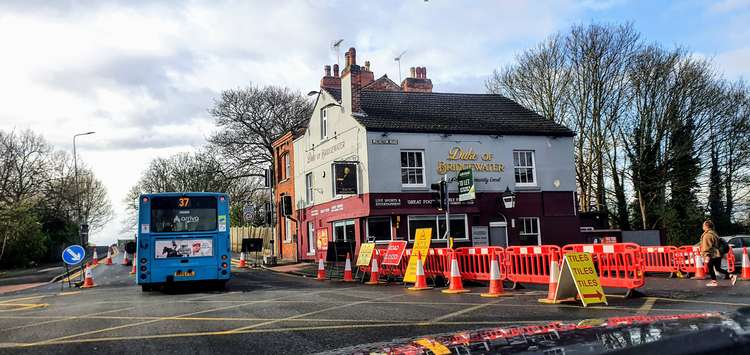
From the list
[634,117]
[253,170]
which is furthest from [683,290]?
[253,170]

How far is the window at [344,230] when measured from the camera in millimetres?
27116

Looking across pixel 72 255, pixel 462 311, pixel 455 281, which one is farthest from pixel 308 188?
pixel 462 311

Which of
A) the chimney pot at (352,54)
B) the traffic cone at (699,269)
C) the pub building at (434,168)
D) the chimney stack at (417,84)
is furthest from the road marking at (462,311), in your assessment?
the chimney stack at (417,84)

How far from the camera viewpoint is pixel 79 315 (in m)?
11.0

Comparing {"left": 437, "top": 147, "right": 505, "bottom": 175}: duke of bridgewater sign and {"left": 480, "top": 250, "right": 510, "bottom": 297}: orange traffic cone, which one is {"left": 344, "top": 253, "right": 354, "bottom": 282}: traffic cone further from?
{"left": 437, "top": 147, "right": 505, "bottom": 175}: duke of bridgewater sign

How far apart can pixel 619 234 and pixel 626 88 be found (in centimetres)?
918

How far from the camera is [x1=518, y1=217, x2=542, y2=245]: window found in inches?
1081

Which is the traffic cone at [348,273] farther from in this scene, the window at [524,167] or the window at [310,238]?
the window at [310,238]

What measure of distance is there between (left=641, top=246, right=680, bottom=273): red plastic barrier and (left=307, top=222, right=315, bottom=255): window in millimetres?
17686

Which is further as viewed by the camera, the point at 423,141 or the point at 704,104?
the point at 704,104

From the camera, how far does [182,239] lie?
1714 cm

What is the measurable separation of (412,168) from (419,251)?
9983mm

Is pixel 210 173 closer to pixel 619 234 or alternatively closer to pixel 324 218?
pixel 324 218

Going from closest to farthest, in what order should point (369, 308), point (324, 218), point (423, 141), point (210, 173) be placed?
point (369, 308), point (423, 141), point (324, 218), point (210, 173)
